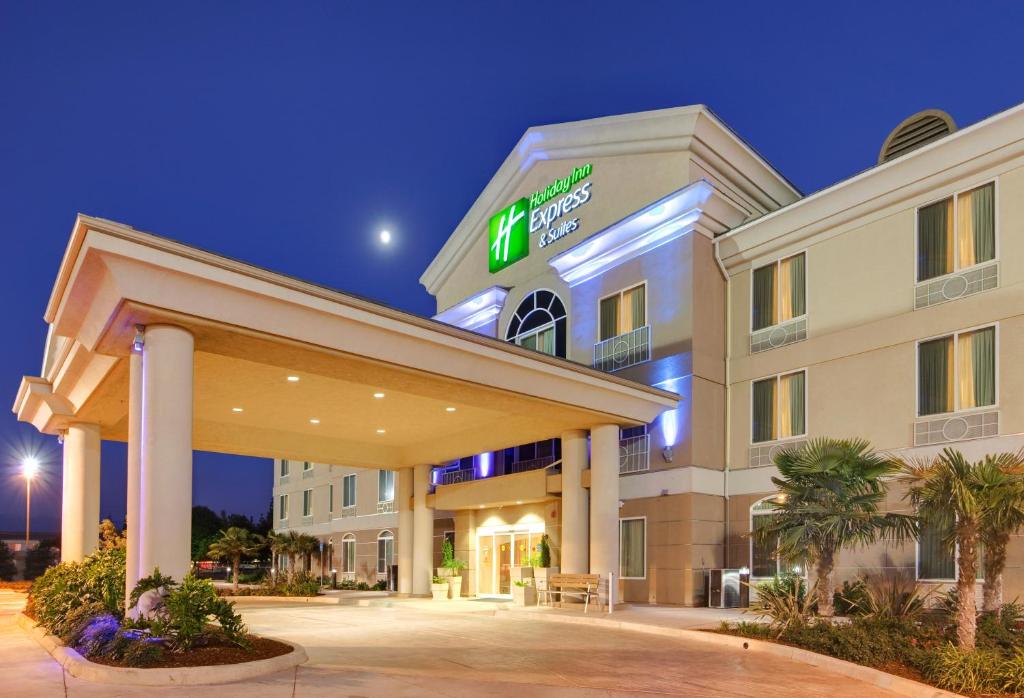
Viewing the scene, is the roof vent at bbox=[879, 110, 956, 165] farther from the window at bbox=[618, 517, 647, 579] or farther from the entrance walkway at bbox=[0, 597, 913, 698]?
the entrance walkway at bbox=[0, 597, 913, 698]

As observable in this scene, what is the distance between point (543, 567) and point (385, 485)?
15.7 m

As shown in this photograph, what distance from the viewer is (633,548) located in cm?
2391

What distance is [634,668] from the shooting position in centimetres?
1195

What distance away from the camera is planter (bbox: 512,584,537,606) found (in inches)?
863

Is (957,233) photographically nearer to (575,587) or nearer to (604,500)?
(604,500)

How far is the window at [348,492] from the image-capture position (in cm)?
4194

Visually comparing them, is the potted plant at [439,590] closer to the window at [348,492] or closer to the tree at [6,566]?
the window at [348,492]

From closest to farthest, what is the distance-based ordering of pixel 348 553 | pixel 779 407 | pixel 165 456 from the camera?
pixel 165 456 → pixel 779 407 → pixel 348 553

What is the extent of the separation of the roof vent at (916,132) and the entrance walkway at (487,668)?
15.9 metres

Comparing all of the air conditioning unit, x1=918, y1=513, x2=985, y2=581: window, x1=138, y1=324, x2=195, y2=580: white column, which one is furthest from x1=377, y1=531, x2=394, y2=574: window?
x1=138, y1=324, x2=195, y2=580: white column

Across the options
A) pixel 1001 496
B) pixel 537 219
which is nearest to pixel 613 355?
pixel 537 219

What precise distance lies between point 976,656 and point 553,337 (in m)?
18.5

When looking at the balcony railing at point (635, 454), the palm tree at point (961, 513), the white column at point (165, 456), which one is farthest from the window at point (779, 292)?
the white column at point (165, 456)

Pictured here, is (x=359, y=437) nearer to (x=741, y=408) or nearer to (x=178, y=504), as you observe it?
(x=741, y=408)
